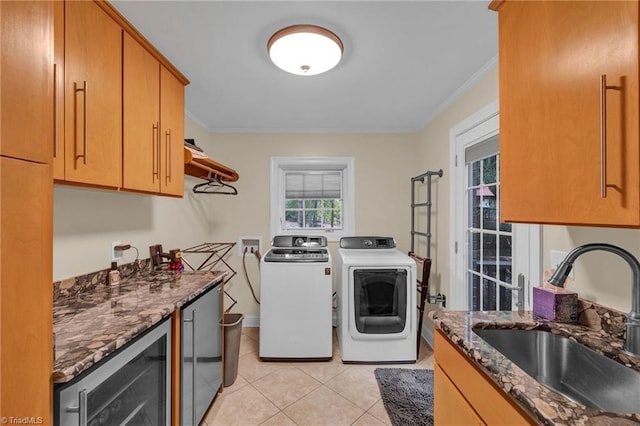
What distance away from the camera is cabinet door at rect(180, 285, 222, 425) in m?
1.43

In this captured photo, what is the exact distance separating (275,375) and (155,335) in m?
1.38

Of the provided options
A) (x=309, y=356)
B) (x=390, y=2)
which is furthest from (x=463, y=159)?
(x=309, y=356)

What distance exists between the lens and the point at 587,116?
0.78 metres

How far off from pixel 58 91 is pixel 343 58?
56.6 inches

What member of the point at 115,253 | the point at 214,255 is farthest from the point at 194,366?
the point at 214,255

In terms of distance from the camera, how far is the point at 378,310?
96.9 inches

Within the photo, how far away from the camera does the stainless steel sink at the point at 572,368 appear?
0.86 metres

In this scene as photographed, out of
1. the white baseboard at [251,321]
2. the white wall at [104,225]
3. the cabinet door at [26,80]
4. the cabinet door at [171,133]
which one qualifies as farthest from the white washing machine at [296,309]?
the cabinet door at [26,80]

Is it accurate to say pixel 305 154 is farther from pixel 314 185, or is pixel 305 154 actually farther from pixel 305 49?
pixel 305 49

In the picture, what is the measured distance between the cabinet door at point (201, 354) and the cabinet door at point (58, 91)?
83 cm

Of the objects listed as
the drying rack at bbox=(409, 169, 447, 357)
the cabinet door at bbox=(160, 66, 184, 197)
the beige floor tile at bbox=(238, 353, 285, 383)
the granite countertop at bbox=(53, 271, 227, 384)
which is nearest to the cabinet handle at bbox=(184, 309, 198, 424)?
the granite countertop at bbox=(53, 271, 227, 384)

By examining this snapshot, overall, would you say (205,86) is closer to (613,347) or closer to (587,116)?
(587,116)

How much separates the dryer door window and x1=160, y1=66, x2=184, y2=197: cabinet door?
1592mm

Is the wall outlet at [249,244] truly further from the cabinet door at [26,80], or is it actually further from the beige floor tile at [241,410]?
the cabinet door at [26,80]
